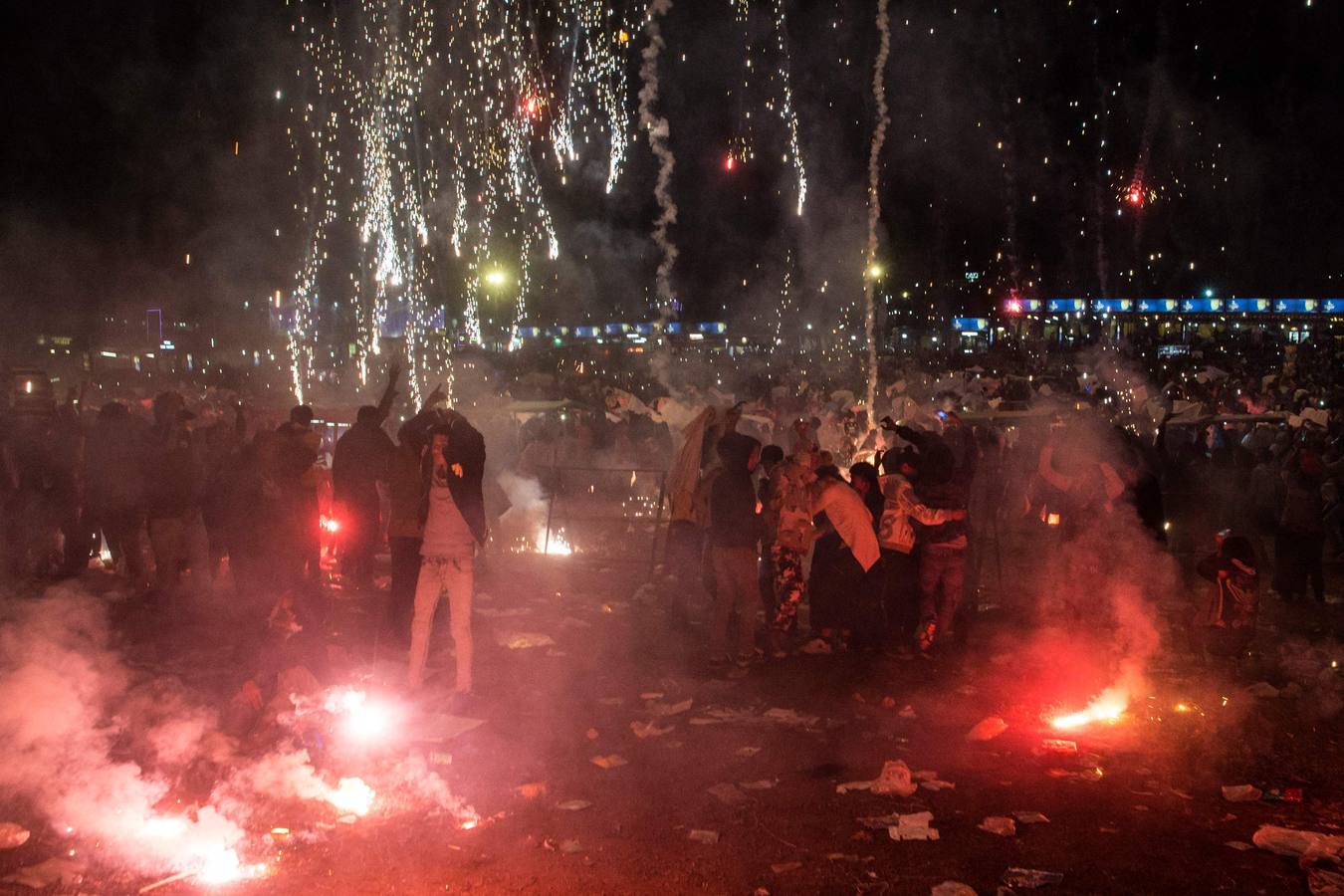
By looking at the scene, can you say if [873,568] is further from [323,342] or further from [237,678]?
[323,342]

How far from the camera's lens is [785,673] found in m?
7.38

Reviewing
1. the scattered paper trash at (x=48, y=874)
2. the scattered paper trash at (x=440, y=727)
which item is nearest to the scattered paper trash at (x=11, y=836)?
the scattered paper trash at (x=48, y=874)

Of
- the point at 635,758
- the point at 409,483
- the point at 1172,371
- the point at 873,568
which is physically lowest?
the point at 635,758

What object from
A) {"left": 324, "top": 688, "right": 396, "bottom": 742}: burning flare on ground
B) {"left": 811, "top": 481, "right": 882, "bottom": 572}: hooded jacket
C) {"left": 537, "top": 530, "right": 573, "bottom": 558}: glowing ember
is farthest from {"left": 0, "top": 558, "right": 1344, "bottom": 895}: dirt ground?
{"left": 537, "top": 530, "right": 573, "bottom": 558}: glowing ember

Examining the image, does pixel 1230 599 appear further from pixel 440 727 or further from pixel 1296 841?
pixel 440 727

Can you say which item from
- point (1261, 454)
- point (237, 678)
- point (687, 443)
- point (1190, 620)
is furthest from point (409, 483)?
point (1261, 454)

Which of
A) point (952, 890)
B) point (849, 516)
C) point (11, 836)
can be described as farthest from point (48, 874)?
point (849, 516)

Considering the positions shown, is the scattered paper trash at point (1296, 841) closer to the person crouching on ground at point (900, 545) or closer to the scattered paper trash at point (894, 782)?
the scattered paper trash at point (894, 782)

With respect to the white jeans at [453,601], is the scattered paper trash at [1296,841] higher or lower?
lower

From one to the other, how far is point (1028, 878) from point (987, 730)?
192 centimetres

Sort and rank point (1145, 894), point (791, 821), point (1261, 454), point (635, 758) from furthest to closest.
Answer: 1. point (1261, 454)
2. point (635, 758)
3. point (791, 821)
4. point (1145, 894)

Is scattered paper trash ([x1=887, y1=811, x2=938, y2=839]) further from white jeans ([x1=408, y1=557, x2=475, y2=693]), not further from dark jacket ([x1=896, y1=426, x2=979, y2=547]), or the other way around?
dark jacket ([x1=896, y1=426, x2=979, y2=547])

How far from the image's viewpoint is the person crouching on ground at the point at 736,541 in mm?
7512

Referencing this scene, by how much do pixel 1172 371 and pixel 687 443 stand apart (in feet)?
75.1
